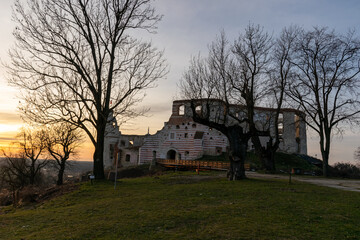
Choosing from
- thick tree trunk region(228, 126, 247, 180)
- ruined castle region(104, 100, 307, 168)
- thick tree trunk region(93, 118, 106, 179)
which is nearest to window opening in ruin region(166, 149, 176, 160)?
ruined castle region(104, 100, 307, 168)

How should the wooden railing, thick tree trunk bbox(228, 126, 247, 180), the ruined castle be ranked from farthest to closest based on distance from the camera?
the ruined castle < the wooden railing < thick tree trunk bbox(228, 126, 247, 180)

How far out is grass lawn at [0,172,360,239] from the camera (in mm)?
5965

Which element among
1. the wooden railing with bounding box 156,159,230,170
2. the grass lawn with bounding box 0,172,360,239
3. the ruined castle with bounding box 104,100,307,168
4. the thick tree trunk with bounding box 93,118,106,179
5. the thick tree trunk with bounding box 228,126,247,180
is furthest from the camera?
the ruined castle with bounding box 104,100,307,168

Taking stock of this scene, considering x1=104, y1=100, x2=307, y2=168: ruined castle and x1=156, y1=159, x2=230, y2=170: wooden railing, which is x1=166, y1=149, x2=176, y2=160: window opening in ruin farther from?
x1=156, y1=159, x2=230, y2=170: wooden railing

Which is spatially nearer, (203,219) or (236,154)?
(203,219)

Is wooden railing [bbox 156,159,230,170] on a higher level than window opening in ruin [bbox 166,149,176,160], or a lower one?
lower

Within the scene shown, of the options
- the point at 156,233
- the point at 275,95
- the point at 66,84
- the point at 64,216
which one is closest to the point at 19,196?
the point at 66,84

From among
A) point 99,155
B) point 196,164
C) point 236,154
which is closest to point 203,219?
point 236,154

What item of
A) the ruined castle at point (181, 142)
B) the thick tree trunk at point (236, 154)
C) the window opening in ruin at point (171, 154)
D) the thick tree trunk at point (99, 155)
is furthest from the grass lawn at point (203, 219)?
the window opening in ruin at point (171, 154)

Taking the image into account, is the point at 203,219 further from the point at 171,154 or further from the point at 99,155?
the point at 171,154

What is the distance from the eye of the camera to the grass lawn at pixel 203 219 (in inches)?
235

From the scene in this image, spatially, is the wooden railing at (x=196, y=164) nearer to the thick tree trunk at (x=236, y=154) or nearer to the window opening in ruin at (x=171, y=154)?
the window opening in ruin at (x=171, y=154)

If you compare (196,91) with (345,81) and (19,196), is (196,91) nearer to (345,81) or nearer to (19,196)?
(19,196)

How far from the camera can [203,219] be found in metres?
7.03
